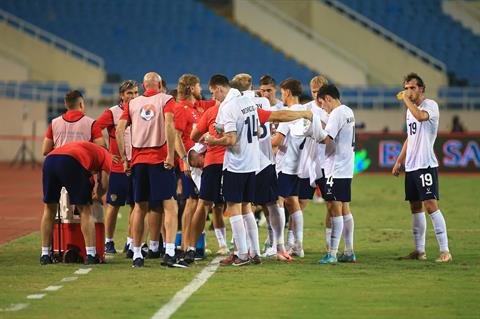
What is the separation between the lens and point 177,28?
4253 cm

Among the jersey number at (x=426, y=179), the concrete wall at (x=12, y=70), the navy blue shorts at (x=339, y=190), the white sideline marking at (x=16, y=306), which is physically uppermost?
the concrete wall at (x=12, y=70)

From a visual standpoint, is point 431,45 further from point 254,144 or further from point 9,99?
point 254,144

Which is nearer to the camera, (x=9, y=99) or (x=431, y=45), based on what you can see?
(x=9, y=99)

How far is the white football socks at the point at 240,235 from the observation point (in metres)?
12.4

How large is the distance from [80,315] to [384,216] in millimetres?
11885

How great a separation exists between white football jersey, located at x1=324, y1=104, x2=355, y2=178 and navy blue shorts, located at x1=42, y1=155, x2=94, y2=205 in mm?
2973

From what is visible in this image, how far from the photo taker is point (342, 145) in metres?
13.1

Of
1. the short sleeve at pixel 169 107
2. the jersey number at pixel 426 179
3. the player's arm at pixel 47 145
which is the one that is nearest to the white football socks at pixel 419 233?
the jersey number at pixel 426 179

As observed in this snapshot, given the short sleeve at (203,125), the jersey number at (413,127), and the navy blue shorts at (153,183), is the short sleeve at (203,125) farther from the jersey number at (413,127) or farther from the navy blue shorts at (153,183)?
the jersey number at (413,127)

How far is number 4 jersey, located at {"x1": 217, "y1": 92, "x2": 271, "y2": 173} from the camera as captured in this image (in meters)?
12.3

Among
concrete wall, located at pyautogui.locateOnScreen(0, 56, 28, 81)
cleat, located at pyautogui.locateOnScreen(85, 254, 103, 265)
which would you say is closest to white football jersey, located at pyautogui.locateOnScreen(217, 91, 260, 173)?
cleat, located at pyautogui.locateOnScreen(85, 254, 103, 265)

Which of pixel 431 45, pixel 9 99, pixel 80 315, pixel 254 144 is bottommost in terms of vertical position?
pixel 80 315

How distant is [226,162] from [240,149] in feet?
0.76

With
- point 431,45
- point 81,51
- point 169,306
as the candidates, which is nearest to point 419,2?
point 431,45
